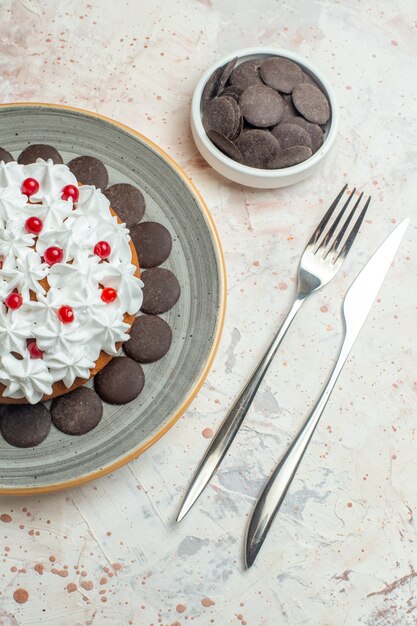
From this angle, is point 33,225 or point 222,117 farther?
point 222,117

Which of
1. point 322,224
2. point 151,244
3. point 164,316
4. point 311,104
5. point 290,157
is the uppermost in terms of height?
point 311,104

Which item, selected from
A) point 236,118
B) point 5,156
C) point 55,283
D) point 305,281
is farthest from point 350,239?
point 5,156

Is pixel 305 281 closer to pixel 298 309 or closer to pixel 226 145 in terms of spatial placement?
pixel 298 309

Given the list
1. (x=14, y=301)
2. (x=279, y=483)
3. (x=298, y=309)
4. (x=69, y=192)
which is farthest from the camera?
(x=298, y=309)

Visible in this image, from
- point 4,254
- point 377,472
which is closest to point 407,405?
point 377,472

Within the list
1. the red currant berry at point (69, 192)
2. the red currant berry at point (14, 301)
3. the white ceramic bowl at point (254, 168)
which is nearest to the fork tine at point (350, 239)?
the white ceramic bowl at point (254, 168)

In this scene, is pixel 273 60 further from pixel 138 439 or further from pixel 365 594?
pixel 365 594
